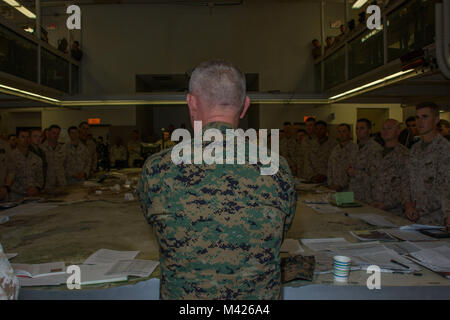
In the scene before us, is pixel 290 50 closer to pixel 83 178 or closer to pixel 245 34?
pixel 245 34

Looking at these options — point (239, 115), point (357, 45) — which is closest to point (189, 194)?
point (239, 115)

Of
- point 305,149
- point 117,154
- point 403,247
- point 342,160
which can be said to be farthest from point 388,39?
point 117,154

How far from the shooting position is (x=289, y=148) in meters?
8.15

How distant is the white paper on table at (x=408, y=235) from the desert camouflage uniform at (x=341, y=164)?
2.79m

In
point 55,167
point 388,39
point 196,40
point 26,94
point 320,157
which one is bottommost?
point 55,167

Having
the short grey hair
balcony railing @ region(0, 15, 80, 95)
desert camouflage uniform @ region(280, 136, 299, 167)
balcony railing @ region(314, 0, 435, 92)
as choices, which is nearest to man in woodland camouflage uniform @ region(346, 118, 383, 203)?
balcony railing @ region(314, 0, 435, 92)

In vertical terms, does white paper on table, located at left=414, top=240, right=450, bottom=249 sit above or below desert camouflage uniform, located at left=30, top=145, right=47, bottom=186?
below

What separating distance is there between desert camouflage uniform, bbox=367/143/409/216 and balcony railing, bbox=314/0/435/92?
4.14ft

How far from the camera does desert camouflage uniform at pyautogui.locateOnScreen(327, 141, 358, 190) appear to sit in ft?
16.2

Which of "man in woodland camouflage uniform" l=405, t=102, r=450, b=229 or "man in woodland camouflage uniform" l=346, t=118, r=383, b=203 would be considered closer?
"man in woodland camouflage uniform" l=405, t=102, r=450, b=229

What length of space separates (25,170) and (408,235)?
182 inches

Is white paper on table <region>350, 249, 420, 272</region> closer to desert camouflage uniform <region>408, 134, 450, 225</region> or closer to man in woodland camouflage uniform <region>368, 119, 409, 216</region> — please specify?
desert camouflage uniform <region>408, 134, 450, 225</region>

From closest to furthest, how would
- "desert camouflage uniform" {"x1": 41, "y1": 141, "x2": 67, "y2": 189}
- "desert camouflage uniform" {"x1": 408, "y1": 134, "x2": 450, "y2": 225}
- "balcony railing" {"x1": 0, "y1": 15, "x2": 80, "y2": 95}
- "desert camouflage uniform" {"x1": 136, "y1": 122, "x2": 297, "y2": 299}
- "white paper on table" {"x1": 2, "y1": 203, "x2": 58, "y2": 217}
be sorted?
"desert camouflage uniform" {"x1": 136, "y1": 122, "x2": 297, "y2": 299} → "white paper on table" {"x1": 2, "y1": 203, "x2": 58, "y2": 217} → "desert camouflage uniform" {"x1": 408, "y1": 134, "x2": 450, "y2": 225} → "balcony railing" {"x1": 0, "y1": 15, "x2": 80, "y2": 95} → "desert camouflage uniform" {"x1": 41, "y1": 141, "x2": 67, "y2": 189}

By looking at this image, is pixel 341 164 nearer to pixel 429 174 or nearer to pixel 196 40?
pixel 429 174
